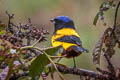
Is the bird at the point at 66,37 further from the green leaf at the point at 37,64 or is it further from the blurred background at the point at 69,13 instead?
the blurred background at the point at 69,13

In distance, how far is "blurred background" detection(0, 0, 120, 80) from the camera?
564 centimetres

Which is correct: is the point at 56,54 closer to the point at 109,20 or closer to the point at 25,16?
the point at 109,20

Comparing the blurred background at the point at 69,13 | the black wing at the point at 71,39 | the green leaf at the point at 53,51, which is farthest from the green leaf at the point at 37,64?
the blurred background at the point at 69,13

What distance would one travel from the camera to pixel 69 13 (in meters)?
6.95

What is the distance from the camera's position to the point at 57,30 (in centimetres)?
349

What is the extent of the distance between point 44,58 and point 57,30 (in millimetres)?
2313

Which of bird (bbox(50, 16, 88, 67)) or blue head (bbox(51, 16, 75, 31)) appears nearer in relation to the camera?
bird (bbox(50, 16, 88, 67))

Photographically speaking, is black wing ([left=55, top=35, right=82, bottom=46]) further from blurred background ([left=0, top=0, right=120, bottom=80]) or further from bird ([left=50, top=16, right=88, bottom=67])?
blurred background ([left=0, top=0, right=120, bottom=80])

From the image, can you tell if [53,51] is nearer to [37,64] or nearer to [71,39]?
[37,64]

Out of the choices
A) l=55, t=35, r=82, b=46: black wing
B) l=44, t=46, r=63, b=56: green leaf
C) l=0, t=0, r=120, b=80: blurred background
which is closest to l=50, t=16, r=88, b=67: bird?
l=55, t=35, r=82, b=46: black wing

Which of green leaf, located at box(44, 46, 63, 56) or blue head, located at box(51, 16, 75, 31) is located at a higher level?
green leaf, located at box(44, 46, 63, 56)

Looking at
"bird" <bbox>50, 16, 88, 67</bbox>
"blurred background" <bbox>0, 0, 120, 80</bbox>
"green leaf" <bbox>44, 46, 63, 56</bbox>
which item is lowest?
"blurred background" <bbox>0, 0, 120, 80</bbox>

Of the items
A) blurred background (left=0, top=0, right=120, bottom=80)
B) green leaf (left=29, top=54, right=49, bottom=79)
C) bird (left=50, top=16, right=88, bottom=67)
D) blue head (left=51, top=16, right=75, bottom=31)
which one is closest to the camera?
green leaf (left=29, top=54, right=49, bottom=79)

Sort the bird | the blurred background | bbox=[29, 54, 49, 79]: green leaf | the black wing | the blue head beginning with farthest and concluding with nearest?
the blurred background, the blue head, the black wing, the bird, bbox=[29, 54, 49, 79]: green leaf
